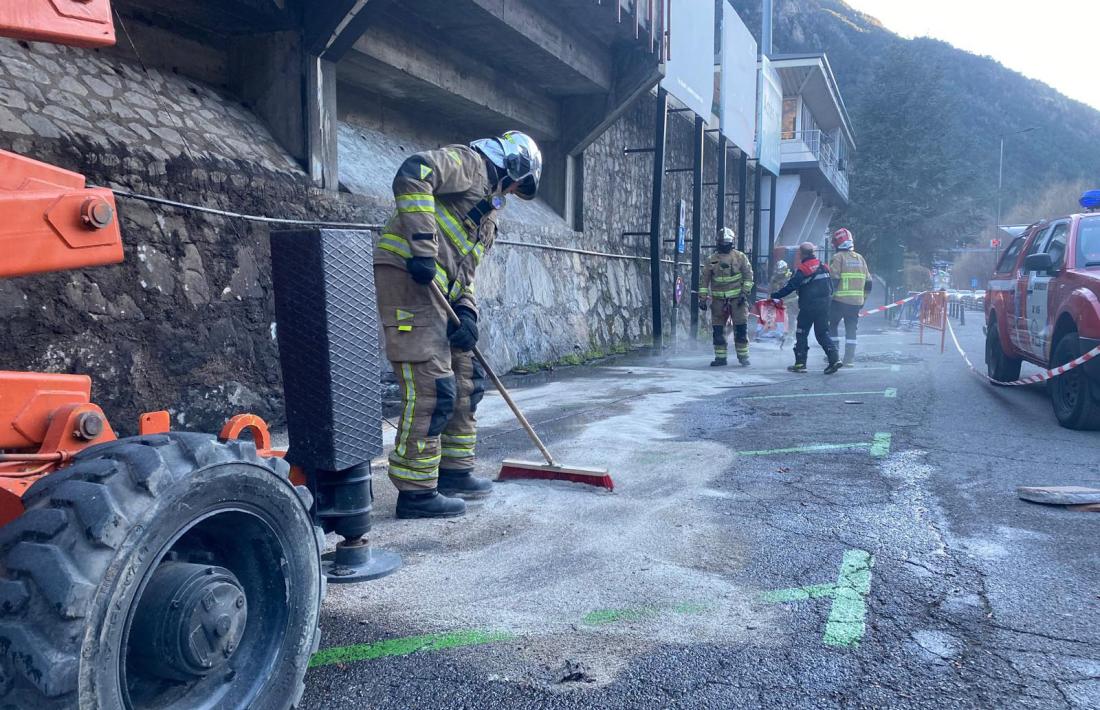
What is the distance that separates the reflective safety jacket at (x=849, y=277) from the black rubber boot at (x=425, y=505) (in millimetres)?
9419

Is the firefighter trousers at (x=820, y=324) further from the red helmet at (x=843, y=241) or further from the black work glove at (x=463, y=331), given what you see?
the black work glove at (x=463, y=331)

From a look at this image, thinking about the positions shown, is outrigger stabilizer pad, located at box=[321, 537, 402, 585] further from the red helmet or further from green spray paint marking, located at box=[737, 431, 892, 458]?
the red helmet

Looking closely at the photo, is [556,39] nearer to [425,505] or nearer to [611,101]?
[611,101]

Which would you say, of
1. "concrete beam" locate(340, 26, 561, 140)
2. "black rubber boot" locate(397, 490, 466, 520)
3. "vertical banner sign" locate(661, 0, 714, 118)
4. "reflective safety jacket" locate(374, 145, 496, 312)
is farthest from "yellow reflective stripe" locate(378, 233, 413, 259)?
"vertical banner sign" locate(661, 0, 714, 118)

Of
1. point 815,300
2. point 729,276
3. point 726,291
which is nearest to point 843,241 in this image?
point 815,300

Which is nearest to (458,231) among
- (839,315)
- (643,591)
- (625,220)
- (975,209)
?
(643,591)

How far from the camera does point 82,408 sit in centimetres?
221

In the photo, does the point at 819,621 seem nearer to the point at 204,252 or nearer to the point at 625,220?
the point at 204,252

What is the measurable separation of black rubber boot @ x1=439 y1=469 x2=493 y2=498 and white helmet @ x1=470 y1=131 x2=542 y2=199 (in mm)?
1668

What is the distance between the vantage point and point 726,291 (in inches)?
489

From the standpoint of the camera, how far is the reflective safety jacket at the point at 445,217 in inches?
162

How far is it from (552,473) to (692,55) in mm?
10914

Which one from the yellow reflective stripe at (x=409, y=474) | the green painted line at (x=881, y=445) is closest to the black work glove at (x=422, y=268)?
the yellow reflective stripe at (x=409, y=474)

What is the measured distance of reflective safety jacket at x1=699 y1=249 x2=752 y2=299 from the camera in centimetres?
1238
